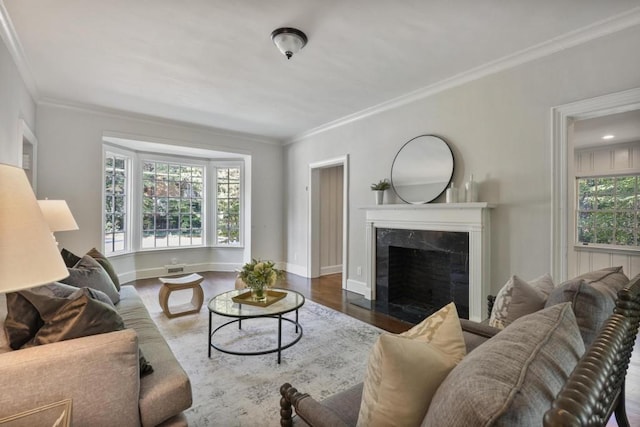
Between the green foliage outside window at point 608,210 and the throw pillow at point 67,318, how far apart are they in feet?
19.6

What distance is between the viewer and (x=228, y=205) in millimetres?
6500

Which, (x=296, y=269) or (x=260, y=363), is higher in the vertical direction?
(x=296, y=269)

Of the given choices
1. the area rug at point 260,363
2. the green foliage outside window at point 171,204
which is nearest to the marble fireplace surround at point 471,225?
the area rug at point 260,363

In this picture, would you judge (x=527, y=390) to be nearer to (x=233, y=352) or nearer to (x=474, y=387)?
(x=474, y=387)

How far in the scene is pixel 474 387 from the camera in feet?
Answer: 2.04

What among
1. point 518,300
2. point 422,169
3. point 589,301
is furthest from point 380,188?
point 589,301

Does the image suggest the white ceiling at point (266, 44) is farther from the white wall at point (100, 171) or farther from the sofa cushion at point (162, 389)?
the sofa cushion at point (162, 389)

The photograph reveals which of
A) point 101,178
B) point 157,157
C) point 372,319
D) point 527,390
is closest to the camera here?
point 527,390

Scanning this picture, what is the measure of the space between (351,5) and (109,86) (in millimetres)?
3134

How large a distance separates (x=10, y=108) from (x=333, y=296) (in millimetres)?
4084

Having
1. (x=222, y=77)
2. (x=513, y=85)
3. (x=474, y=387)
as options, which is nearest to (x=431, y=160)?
(x=513, y=85)

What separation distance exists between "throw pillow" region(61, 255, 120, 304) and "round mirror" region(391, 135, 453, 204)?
10.9 feet

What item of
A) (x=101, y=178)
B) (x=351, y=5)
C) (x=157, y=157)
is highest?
(x=351, y=5)

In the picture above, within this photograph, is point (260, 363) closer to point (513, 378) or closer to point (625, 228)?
point (513, 378)
